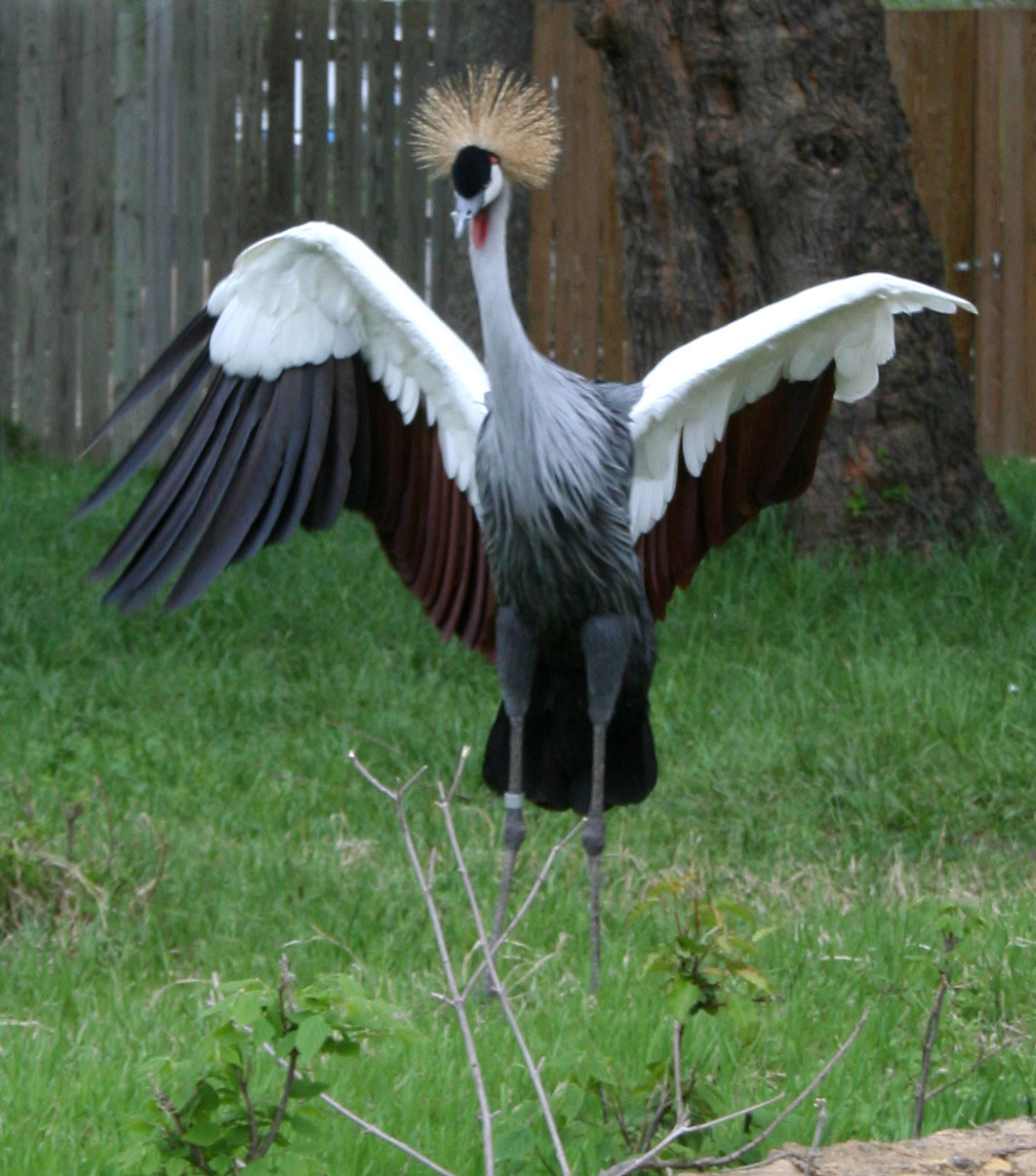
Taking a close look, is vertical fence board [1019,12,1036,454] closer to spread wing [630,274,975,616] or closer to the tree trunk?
the tree trunk

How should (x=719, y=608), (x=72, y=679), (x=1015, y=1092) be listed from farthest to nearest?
1. (x=719, y=608)
2. (x=72, y=679)
3. (x=1015, y=1092)

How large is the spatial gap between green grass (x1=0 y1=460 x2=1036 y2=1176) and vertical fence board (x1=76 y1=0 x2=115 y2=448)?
7.83ft

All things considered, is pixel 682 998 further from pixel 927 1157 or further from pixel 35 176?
pixel 35 176

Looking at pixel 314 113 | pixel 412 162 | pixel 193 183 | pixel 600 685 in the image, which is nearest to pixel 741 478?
pixel 600 685

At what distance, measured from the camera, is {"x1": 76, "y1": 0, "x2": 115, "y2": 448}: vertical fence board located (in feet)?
31.0

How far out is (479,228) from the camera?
12.8ft

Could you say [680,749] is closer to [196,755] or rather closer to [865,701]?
[865,701]

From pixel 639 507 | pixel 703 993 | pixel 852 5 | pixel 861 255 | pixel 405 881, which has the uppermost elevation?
pixel 852 5

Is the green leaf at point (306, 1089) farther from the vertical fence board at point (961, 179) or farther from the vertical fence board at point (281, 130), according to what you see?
the vertical fence board at point (281, 130)

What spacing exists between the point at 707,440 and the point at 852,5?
2951mm

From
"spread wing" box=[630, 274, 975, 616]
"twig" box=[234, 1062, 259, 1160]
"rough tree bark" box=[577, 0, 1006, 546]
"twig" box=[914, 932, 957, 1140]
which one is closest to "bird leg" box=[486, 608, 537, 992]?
"spread wing" box=[630, 274, 975, 616]

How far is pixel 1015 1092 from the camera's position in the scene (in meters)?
3.00

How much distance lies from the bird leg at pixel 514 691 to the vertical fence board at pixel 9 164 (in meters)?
6.03

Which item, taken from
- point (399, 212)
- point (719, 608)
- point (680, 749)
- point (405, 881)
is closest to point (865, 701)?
point (680, 749)
